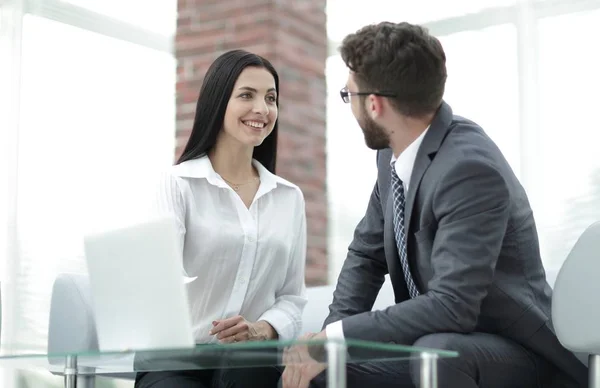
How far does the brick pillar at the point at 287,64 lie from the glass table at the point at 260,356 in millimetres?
2440

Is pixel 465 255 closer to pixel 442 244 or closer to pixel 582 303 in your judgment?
pixel 442 244

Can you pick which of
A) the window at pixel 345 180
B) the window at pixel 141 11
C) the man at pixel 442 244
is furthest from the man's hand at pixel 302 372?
the window at pixel 141 11

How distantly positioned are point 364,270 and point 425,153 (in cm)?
43

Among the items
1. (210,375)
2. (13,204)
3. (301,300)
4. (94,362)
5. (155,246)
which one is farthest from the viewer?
(13,204)

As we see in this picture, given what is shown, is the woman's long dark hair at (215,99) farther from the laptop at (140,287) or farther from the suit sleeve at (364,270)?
the laptop at (140,287)

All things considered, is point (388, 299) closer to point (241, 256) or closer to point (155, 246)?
point (241, 256)

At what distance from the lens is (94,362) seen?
2.01m

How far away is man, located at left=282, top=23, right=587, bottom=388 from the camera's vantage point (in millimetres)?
2041

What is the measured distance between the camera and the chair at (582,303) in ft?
6.75

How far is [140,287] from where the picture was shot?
179cm

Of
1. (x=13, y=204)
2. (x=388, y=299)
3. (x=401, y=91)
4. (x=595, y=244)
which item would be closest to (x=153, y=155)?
(x=13, y=204)

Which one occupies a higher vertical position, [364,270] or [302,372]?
[364,270]

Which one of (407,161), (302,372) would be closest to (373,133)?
(407,161)

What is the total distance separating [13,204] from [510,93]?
103 inches
